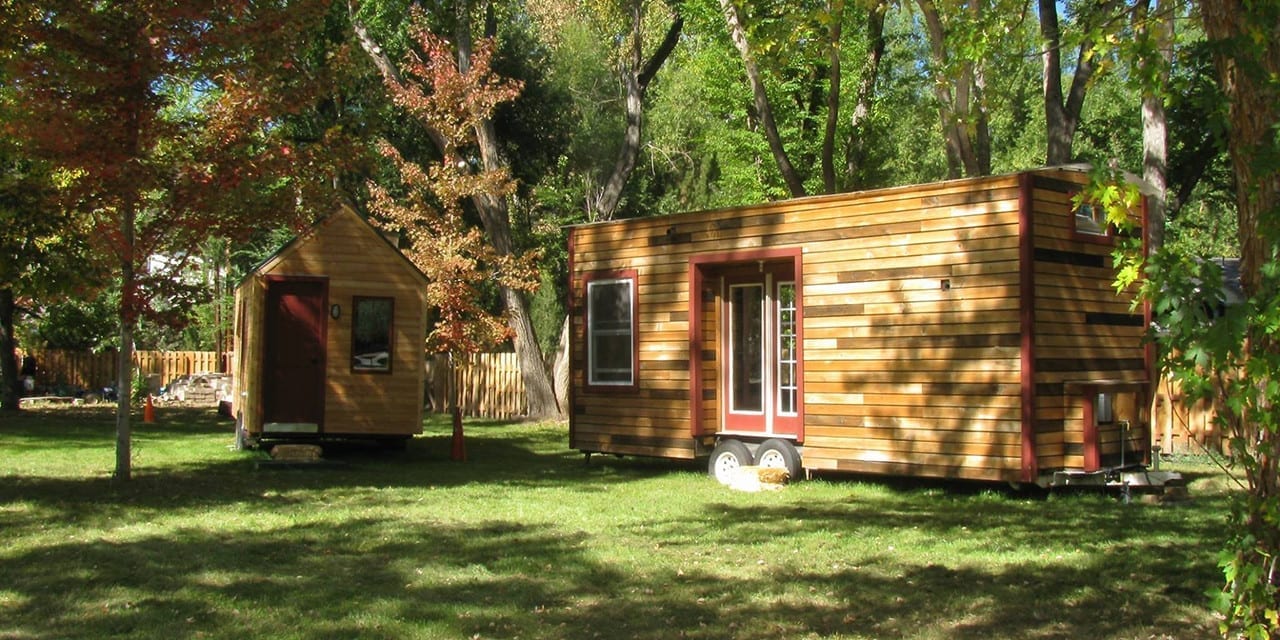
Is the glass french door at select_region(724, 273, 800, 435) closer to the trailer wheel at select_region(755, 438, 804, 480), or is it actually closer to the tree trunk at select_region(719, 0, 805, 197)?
the trailer wheel at select_region(755, 438, 804, 480)

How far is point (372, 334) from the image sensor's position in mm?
15734

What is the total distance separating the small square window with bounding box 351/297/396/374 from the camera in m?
15.6

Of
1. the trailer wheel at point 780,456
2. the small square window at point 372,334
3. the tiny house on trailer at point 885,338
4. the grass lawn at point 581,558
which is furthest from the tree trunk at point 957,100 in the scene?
the small square window at point 372,334

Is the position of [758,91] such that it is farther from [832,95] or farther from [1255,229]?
[1255,229]

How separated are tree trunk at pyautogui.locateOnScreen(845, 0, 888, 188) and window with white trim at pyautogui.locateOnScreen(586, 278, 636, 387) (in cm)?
618

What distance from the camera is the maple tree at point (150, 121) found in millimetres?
11094

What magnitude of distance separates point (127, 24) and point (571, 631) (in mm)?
8115

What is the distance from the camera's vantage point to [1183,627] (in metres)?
6.48

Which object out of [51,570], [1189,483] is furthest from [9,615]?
[1189,483]

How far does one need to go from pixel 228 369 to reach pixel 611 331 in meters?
23.0

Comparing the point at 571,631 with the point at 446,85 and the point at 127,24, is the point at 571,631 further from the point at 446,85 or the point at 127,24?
the point at 446,85

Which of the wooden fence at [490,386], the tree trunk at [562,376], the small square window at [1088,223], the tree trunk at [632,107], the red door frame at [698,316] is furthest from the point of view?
the wooden fence at [490,386]

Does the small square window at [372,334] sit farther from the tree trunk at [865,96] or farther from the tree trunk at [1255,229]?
the tree trunk at [1255,229]

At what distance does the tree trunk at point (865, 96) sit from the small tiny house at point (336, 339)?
8.21m
